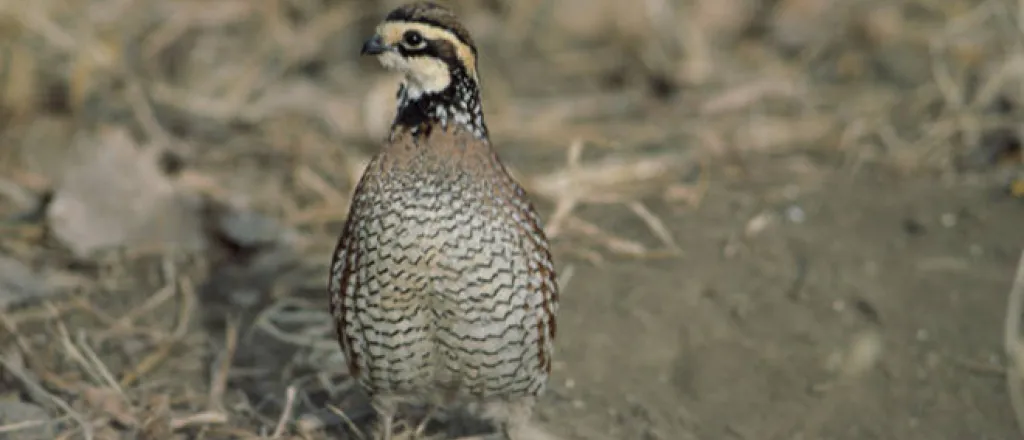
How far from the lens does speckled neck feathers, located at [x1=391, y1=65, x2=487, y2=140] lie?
384cm

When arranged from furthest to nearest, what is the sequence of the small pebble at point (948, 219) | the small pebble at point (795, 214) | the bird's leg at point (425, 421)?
1. the small pebble at point (795, 214)
2. the small pebble at point (948, 219)
3. the bird's leg at point (425, 421)

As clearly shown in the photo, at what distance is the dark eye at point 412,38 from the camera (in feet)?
12.3

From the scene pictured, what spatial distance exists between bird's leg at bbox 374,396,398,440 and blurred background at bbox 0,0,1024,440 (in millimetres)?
166

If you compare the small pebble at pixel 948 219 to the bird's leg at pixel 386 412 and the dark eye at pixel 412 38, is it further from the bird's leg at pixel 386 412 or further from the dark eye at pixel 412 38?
the dark eye at pixel 412 38

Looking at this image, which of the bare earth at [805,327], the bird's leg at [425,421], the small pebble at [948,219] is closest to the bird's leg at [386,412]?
the bird's leg at [425,421]

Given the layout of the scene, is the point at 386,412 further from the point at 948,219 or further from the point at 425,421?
the point at 948,219

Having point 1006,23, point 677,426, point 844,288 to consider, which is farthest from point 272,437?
point 1006,23

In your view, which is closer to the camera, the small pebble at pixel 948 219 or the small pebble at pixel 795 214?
the small pebble at pixel 948 219

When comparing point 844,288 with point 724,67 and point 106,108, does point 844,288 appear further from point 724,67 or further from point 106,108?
point 106,108

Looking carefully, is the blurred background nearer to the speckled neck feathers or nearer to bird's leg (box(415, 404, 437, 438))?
bird's leg (box(415, 404, 437, 438))

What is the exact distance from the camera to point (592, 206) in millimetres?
5812

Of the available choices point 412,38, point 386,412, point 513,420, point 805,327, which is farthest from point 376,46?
point 805,327

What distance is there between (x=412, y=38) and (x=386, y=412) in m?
1.10

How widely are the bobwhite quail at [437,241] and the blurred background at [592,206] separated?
2.07ft
